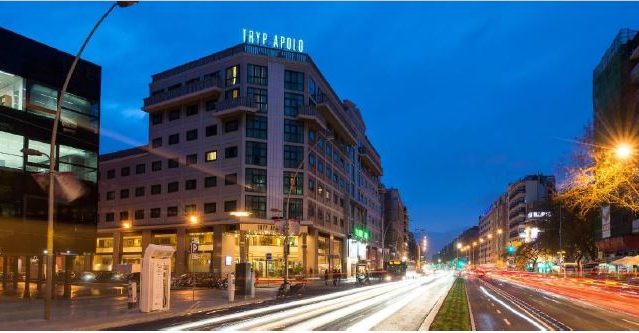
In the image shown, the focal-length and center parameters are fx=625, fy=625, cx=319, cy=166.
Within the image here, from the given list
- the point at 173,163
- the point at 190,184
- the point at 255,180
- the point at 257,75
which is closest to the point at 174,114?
the point at 173,163

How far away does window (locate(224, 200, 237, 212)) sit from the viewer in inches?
2945

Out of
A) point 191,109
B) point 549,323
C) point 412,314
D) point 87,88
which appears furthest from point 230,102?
point 549,323

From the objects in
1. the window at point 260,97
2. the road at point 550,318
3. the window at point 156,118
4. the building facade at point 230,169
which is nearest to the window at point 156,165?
the building facade at point 230,169

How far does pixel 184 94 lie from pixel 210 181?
39.7 feet

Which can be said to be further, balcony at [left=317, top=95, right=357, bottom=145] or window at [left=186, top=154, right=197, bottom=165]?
balcony at [left=317, top=95, right=357, bottom=145]

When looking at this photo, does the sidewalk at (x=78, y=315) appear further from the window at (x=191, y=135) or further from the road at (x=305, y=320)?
the window at (x=191, y=135)

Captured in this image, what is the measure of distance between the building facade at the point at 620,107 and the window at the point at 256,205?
39203 millimetres

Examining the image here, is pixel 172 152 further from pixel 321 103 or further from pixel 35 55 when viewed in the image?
pixel 35 55

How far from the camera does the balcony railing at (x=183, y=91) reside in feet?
256

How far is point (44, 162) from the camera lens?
35.8 m

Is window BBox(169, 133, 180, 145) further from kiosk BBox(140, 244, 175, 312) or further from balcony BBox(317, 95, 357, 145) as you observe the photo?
kiosk BBox(140, 244, 175, 312)

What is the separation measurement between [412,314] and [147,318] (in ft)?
35.5

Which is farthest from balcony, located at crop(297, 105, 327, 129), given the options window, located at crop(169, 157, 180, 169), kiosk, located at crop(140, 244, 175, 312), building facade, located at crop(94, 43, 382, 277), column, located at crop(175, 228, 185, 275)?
kiosk, located at crop(140, 244, 175, 312)

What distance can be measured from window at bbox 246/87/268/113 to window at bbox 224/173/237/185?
8.58 m
